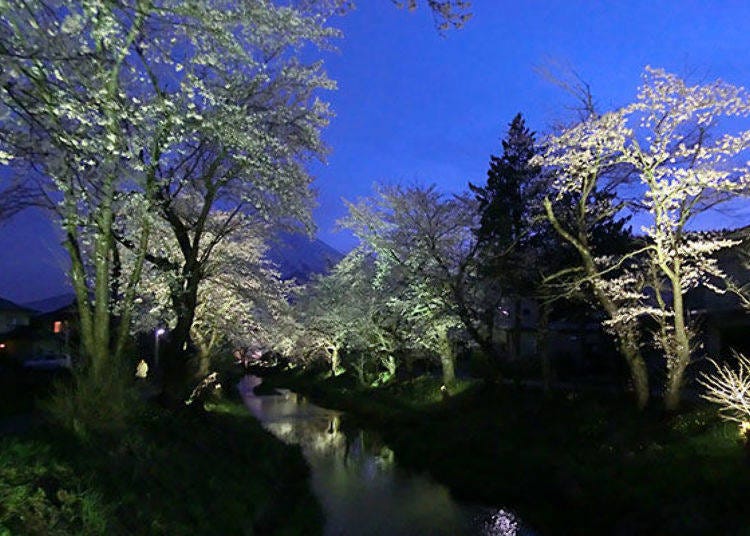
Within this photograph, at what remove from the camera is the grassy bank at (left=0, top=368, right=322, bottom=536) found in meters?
7.19

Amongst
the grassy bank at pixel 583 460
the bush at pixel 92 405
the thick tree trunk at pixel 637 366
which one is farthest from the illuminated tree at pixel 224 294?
the thick tree trunk at pixel 637 366

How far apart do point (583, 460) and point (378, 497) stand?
5567 millimetres

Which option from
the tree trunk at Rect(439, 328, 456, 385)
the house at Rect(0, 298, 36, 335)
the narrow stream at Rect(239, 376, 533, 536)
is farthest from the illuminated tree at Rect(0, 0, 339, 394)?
the house at Rect(0, 298, 36, 335)

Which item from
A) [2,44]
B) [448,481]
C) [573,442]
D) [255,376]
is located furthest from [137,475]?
[255,376]

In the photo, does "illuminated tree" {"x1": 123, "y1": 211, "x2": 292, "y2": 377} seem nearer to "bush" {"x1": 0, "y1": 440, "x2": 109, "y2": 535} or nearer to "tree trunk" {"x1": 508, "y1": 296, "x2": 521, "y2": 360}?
"tree trunk" {"x1": 508, "y1": 296, "x2": 521, "y2": 360}

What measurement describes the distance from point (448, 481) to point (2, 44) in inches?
636

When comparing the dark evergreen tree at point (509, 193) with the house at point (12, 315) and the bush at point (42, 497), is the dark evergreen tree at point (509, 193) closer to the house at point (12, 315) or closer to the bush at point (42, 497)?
the bush at point (42, 497)

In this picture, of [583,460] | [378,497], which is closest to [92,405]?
[378,497]

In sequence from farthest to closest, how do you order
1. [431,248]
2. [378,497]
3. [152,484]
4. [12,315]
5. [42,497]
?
[12,315], [431,248], [378,497], [152,484], [42,497]

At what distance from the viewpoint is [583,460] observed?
52.5 feet

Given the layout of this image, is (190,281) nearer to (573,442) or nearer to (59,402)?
(59,402)

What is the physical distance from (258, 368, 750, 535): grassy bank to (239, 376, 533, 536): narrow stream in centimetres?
72

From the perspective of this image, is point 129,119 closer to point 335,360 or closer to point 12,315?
point 335,360

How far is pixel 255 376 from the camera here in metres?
83.4
